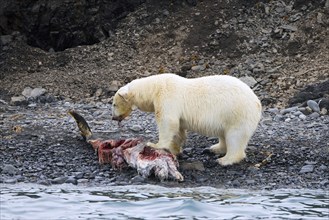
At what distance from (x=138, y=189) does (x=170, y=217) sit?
150cm

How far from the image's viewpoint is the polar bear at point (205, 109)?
12.6 meters

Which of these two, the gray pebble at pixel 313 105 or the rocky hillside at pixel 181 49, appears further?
the rocky hillside at pixel 181 49

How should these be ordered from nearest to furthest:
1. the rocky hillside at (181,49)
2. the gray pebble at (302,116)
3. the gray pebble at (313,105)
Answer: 1. the gray pebble at (302,116)
2. the gray pebble at (313,105)
3. the rocky hillside at (181,49)

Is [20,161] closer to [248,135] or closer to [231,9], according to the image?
[248,135]

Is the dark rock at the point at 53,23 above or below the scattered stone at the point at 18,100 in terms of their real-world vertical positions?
above

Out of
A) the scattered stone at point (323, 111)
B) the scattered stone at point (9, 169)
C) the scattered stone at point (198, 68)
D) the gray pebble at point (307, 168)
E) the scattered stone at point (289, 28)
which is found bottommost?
the gray pebble at point (307, 168)

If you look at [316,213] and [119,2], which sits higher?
[119,2]

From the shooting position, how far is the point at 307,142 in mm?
14289

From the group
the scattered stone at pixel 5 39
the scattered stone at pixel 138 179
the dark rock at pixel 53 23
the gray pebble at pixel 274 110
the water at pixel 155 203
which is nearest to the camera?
the water at pixel 155 203

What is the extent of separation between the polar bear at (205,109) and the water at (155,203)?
122 centimetres

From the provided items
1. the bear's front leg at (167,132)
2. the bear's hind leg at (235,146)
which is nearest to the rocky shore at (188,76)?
the bear's hind leg at (235,146)

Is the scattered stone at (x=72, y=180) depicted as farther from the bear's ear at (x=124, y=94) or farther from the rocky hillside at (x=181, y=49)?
the rocky hillside at (x=181, y=49)

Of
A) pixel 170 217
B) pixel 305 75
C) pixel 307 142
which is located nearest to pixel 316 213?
pixel 170 217

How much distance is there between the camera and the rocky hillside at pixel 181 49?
20.2 meters
